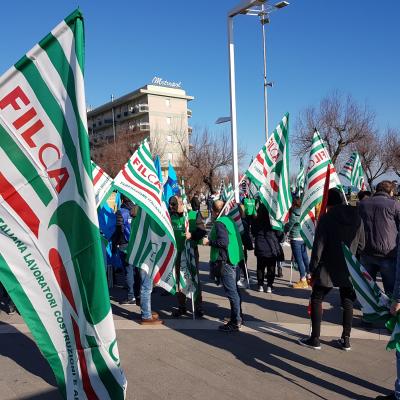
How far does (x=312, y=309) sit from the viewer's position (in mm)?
4891

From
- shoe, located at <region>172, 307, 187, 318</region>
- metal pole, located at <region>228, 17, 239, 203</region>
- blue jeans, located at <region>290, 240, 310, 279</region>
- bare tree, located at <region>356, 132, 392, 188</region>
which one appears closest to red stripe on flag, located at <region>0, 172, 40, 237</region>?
shoe, located at <region>172, 307, 187, 318</region>

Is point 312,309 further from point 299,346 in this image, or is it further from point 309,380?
point 309,380

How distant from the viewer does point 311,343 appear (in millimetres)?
4980

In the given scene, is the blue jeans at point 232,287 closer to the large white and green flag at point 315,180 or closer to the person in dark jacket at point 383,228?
Answer: the large white and green flag at point 315,180

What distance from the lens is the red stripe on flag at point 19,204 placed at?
2.59 metres

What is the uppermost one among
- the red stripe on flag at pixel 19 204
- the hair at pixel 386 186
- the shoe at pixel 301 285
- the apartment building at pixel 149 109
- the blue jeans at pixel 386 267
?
the apartment building at pixel 149 109

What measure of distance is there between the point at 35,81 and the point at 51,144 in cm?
39

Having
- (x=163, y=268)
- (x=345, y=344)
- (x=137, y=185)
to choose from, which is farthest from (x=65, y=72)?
(x=345, y=344)

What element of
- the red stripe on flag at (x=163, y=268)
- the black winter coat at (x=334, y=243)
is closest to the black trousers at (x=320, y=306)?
the black winter coat at (x=334, y=243)

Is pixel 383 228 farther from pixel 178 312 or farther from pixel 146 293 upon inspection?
pixel 146 293

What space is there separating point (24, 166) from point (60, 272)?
0.73 metres

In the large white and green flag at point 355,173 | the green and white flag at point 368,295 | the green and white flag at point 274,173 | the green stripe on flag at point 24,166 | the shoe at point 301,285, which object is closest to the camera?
the green stripe on flag at point 24,166

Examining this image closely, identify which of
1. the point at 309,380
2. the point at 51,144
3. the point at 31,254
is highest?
the point at 51,144

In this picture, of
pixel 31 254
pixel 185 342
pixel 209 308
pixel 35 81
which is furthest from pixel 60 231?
pixel 209 308
